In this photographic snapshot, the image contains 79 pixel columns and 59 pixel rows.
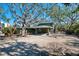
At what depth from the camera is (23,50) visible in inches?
87.5

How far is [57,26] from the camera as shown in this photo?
7.18 ft

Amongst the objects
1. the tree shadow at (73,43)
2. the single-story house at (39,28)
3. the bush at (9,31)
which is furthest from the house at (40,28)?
the tree shadow at (73,43)

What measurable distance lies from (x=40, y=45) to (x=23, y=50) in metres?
0.29

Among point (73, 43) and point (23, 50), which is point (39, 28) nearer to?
point (23, 50)

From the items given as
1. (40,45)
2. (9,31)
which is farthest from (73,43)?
(9,31)

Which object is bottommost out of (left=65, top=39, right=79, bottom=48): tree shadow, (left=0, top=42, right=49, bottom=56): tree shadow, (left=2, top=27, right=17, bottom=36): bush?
(left=0, top=42, right=49, bottom=56): tree shadow

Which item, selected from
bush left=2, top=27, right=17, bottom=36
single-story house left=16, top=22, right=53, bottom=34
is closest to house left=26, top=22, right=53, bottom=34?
single-story house left=16, top=22, right=53, bottom=34

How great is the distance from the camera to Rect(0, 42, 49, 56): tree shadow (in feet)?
7.25

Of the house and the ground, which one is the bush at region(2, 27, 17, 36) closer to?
the ground

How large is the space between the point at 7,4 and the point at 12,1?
94 mm

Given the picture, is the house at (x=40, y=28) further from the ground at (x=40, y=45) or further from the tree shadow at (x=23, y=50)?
the tree shadow at (x=23, y=50)

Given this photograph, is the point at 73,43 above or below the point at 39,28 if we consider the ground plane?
below

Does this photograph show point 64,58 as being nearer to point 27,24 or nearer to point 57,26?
point 57,26

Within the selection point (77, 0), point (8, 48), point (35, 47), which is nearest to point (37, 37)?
point (35, 47)
